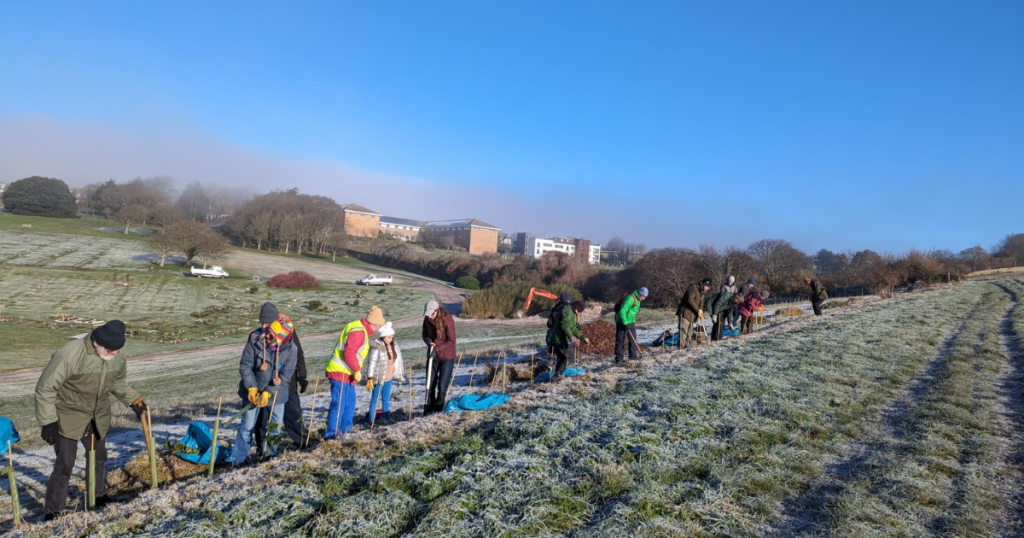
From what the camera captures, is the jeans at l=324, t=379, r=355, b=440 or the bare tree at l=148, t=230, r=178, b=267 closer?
the jeans at l=324, t=379, r=355, b=440

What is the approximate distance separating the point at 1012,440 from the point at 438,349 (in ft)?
22.0

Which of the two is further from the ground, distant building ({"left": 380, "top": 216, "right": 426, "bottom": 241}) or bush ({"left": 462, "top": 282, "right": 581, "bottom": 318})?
distant building ({"left": 380, "top": 216, "right": 426, "bottom": 241})

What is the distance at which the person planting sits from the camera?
19.2 ft

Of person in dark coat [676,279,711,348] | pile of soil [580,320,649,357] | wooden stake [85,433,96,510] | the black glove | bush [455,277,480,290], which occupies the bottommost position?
bush [455,277,480,290]

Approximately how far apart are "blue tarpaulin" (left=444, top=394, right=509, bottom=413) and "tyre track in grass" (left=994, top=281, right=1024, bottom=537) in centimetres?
522

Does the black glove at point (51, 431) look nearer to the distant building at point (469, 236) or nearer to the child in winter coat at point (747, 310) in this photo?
the child in winter coat at point (747, 310)

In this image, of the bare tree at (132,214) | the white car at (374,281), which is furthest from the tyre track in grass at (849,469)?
the bare tree at (132,214)

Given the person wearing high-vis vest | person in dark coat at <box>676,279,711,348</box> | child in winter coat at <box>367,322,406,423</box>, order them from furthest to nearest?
person in dark coat at <box>676,279,711,348</box> → child in winter coat at <box>367,322,406,423</box> → the person wearing high-vis vest

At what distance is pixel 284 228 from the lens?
68.8 meters

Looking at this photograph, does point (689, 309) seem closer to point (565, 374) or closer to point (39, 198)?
point (565, 374)

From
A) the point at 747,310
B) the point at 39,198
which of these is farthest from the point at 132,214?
the point at 747,310

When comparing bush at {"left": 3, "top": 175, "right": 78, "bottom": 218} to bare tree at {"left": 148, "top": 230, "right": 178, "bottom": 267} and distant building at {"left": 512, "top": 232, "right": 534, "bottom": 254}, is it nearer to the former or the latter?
bare tree at {"left": 148, "top": 230, "right": 178, "bottom": 267}

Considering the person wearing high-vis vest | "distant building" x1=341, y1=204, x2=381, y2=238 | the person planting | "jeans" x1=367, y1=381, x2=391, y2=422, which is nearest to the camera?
the person planting

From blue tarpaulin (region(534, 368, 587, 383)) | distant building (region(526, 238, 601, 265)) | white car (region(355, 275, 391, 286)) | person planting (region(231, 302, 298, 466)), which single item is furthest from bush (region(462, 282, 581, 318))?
distant building (region(526, 238, 601, 265))
